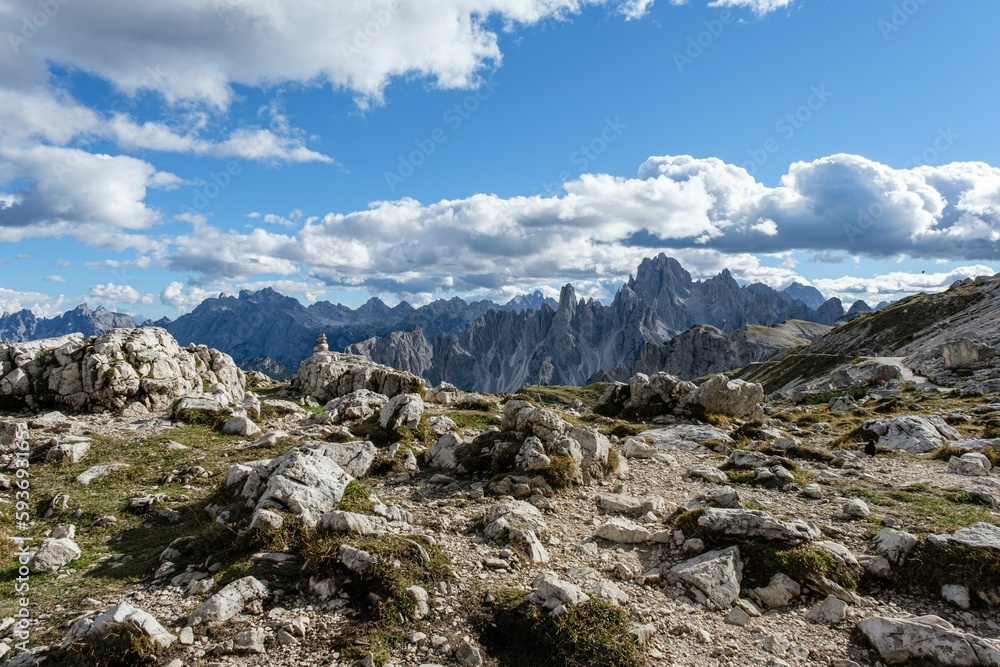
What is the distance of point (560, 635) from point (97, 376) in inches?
1207

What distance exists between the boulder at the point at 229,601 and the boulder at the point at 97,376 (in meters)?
23.2

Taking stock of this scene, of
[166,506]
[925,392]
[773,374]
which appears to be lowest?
[773,374]

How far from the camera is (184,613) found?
9617 mm

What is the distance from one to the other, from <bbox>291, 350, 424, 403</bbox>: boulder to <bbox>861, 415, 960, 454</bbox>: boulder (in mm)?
32043

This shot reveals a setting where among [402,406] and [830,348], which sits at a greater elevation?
[402,406]

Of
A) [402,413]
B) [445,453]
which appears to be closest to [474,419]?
[402,413]

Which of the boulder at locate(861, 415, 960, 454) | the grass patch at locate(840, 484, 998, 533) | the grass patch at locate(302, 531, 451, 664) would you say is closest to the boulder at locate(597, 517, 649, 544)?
the grass patch at locate(302, 531, 451, 664)

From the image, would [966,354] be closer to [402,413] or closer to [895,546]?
[895,546]

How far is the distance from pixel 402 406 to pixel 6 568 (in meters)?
14.9

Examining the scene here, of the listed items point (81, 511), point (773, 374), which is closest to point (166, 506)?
point (81, 511)

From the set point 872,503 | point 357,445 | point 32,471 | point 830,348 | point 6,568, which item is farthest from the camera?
point 830,348

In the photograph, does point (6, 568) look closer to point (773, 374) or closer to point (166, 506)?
point (166, 506)

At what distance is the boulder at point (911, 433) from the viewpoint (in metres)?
24.5

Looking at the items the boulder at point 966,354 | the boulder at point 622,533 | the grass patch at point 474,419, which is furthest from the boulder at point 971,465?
the boulder at point 966,354
